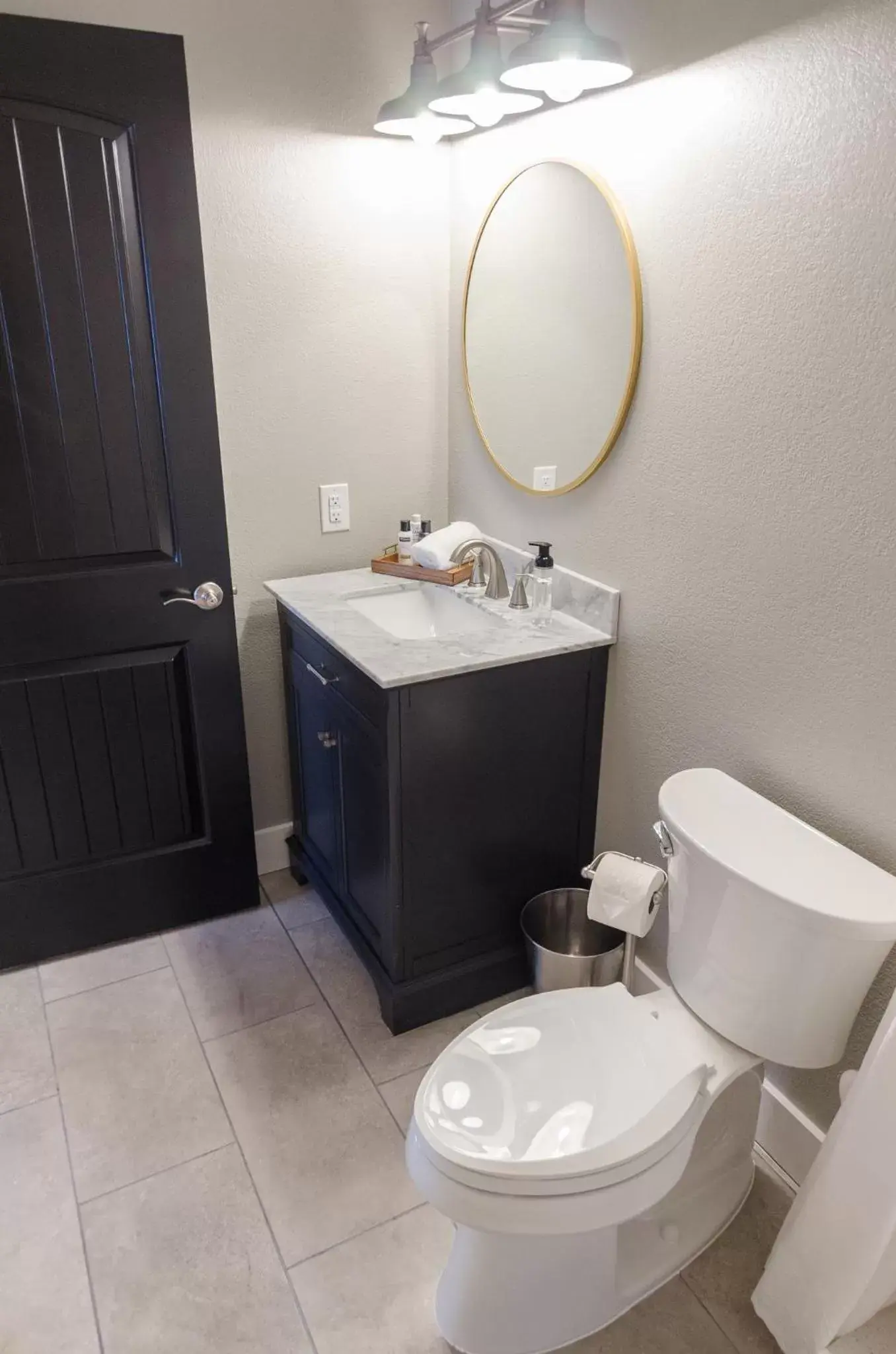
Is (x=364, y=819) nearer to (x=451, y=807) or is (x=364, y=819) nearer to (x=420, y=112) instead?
(x=451, y=807)

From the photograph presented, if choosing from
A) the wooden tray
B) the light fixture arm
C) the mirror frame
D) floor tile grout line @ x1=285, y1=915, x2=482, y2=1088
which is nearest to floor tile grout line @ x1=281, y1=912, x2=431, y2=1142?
floor tile grout line @ x1=285, y1=915, x2=482, y2=1088

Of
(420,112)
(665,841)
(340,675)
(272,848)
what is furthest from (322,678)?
(420,112)

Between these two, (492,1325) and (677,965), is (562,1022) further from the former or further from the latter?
(492,1325)

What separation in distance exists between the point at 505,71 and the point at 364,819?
4.57 feet

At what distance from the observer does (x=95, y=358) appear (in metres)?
1.77

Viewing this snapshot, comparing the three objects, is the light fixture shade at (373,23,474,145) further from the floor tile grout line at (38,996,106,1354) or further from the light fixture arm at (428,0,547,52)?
the floor tile grout line at (38,996,106,1354)

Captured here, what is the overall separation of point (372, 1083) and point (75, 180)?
6.07ft

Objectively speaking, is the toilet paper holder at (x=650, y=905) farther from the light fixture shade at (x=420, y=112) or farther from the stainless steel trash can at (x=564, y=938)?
the light fixture shade at (x=420, y=112)

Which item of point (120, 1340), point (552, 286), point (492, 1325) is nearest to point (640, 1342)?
point (492, 1325)

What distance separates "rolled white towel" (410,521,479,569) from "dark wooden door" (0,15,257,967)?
457 mm

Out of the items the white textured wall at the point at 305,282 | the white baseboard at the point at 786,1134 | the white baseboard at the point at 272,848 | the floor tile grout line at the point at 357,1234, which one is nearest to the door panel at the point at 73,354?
the white textured wall at the point at 305,282

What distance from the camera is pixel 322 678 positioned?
196 cm

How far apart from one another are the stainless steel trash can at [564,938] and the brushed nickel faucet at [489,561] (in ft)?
2.28

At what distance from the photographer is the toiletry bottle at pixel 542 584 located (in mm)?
1873
